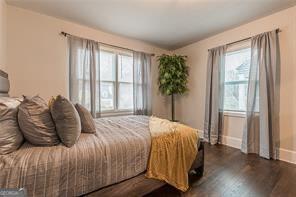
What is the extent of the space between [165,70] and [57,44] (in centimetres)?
243

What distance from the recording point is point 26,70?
9.22 ft

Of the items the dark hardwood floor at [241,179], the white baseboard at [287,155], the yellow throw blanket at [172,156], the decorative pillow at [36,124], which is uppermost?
the decorative pillow at [36,124]

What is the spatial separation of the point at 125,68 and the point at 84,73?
1.07 meters

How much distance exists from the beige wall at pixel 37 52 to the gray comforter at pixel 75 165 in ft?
6.39

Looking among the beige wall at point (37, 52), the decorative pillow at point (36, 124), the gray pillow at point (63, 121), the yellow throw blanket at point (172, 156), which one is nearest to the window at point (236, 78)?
the yellow throw blanket at point (172, 156)

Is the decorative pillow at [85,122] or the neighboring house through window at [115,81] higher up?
the neighboring house through window at [115,81]

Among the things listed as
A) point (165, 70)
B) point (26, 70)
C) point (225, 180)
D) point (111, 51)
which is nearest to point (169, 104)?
→ point (165, 70)

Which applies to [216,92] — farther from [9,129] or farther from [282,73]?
[9,129]

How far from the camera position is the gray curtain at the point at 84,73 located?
124 inches

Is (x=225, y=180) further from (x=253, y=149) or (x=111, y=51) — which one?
(x=111, y=51)

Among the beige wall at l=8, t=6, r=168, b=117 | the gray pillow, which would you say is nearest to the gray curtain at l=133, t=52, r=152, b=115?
the beige wall at l=8, t=6, r=168, b=117

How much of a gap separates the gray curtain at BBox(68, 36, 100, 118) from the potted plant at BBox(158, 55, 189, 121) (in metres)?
1.64

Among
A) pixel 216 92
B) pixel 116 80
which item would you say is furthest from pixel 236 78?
pixel 116 80

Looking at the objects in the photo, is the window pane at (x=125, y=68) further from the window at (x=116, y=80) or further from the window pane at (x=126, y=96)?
the window pane at (x=126, y=96)
